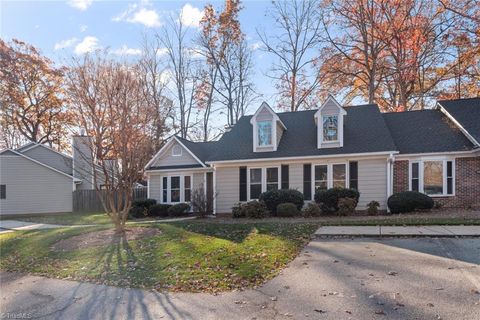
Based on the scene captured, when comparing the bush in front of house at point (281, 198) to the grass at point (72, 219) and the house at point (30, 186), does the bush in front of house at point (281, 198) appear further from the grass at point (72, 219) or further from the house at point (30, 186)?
the house at point (30, 186)

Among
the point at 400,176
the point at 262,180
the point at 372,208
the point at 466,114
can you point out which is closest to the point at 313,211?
the point at 372,208

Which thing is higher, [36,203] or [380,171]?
[380,171]

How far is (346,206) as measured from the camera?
15.4 m

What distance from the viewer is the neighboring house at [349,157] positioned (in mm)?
16484

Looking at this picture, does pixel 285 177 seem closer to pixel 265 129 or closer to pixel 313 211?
pixel 265 129

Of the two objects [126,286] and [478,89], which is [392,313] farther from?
[478,89]

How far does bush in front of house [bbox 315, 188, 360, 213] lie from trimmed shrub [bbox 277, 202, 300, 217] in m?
1.19

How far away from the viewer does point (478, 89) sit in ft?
88.5

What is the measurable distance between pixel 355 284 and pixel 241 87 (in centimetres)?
2871

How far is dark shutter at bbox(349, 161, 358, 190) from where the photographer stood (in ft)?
56.4

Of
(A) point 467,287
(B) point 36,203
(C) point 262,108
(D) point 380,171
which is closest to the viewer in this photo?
(A) point 467,287

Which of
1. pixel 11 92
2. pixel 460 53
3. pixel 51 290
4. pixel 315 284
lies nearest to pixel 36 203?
pixel 11 92

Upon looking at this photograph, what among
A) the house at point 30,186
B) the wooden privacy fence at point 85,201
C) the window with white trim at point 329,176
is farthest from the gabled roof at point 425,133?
the house at point 30,186

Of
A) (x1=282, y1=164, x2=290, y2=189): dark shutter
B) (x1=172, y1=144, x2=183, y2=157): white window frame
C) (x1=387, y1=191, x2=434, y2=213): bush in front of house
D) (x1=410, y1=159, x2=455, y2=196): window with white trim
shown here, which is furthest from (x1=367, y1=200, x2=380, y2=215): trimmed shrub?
(x1=172, y1=144, x2=183, y2=157): white window frame
